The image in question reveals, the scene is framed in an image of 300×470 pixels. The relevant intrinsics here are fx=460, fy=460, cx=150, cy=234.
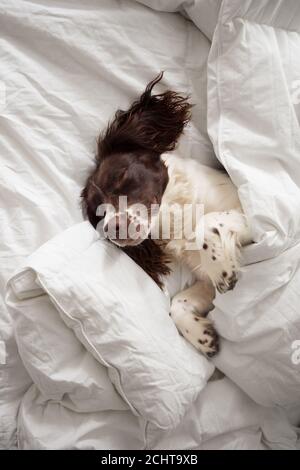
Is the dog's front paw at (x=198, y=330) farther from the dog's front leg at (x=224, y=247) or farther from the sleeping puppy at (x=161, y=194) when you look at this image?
the dog's front leg at (x=224, y=247)

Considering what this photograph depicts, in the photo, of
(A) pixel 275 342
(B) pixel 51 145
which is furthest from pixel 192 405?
(B) pixel 51 145

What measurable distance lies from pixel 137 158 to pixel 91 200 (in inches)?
11.3

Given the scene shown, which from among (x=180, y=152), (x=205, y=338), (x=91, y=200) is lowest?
(x=205, y=338)

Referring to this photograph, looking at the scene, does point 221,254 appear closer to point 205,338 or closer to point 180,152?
point 205,338

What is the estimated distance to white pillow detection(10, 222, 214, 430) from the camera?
170 centimetres

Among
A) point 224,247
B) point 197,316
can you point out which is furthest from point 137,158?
point 197,316

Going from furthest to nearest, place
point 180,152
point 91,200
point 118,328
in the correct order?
1. point 180,152
2. point 91,200
3. point 118,328

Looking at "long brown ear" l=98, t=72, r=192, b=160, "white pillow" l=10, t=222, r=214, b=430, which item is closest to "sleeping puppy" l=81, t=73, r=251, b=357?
"long brown ear" l=98, t=72, r=192, b=160

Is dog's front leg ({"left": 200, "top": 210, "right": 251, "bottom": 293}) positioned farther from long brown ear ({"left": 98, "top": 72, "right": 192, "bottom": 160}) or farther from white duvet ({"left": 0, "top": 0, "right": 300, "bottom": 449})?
long brown ear ({"left": 98, "top": 72, "right": 192, "bottom": 160})

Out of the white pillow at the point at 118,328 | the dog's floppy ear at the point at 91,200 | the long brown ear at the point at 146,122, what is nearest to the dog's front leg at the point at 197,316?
the white pillow at the point at 118,328

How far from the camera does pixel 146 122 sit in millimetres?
2143

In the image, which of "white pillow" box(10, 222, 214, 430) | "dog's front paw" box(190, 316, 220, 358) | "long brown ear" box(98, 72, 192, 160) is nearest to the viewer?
"white pillow" box(10, 222, 214, 430)

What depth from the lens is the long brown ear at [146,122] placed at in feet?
6.95

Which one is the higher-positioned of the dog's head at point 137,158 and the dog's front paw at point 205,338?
the dog's head at point 137,158
